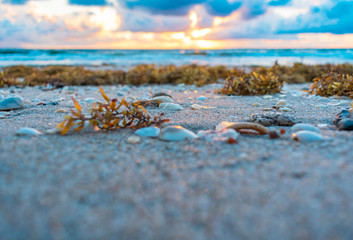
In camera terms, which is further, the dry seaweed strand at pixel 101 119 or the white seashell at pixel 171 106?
the white seashell at pixel 171 106

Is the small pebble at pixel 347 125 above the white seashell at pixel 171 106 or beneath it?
above

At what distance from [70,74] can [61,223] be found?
6.81 meters

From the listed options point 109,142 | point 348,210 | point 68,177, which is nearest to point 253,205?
point 348,210

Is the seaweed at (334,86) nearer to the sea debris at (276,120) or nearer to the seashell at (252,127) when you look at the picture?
the sea debris at (276,120)

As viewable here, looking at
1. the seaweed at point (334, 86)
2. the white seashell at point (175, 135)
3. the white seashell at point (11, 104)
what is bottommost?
the white seashell at point (11, 104)

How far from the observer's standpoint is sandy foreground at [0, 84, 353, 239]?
37.7 inches

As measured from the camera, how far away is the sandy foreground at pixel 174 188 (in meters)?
0.96

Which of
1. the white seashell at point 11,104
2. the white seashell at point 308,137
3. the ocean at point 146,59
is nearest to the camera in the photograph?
the white seashell at point 308,137

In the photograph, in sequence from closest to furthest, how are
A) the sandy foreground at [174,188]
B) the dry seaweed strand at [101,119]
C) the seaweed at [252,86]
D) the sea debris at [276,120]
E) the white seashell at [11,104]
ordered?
the sandy foreground at [174,188]
the dry seaweed strand at [101,119]
the sea debris at [276,120]
the white seashell at [11,104]
the seaweed at [252,86]

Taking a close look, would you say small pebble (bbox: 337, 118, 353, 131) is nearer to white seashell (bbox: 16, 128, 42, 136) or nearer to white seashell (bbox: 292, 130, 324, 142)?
white seashell (bbox: 292, 130, 324, 142)

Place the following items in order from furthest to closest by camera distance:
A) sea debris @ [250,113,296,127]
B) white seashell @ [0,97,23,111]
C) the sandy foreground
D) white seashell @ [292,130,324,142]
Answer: white seashell @ [0,97,23,111] → sea debris @ [250,113,296,127] → white seashell @ [292,130,324,142] → the sandy foreground

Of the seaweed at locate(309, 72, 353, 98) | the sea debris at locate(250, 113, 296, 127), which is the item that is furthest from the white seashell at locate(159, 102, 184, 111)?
the seaweed at locate(309, 72, 353, 98)

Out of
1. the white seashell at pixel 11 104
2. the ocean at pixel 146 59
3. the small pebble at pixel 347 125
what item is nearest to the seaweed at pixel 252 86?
the small pebble at pixel 347 125

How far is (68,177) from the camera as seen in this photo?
1280 mm
